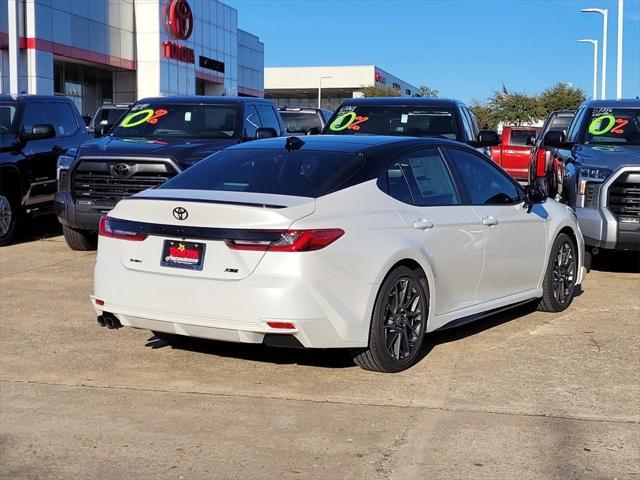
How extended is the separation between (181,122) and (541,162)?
5.81 meters

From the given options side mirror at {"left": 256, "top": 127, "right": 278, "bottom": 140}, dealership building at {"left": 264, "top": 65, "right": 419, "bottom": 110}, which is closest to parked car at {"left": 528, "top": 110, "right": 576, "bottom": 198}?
side mirror at {"left": 256, "top": 127, "right": 278, "bottom": 140}

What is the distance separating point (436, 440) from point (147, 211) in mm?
2376

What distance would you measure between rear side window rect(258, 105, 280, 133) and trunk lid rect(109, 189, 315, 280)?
22.4ft

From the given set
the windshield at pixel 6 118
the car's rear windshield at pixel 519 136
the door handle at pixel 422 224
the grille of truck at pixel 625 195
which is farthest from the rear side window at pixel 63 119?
the car's rear windshield at pixel 519 136

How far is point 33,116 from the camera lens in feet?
40.6

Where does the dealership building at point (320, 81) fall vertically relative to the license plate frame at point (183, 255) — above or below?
above

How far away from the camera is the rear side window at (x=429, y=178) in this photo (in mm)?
6242

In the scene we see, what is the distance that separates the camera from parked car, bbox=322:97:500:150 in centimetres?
1109

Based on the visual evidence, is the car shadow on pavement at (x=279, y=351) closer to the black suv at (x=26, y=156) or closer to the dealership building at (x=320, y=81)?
the black suv at (x=26, y=156)

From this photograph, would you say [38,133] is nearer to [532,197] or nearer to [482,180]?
[482,180]

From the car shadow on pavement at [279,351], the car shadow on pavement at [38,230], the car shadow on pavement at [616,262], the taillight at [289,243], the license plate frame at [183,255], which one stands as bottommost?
the car shadow on pavement at [279,351]

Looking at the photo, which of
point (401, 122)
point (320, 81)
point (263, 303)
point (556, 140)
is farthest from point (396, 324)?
point (320, 81)

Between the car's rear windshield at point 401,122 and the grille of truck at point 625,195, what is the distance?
8.00 ft

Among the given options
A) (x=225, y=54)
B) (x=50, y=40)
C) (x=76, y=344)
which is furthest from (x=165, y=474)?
(x=225, y=54)
